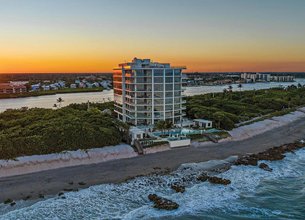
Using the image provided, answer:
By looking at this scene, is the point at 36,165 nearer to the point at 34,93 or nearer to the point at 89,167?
the point at 89,167

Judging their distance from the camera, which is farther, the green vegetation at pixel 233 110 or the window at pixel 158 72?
the green vegetation at pixel 233 110

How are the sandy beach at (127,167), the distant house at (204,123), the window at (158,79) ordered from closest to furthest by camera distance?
the sandy beach at (127,167)
the window at (158,79)
the distant house at (204,123)

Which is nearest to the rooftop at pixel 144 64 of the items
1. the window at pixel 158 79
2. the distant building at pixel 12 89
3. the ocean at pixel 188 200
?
the window at pixel 158 79

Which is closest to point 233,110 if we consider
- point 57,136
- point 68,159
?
point 57,136

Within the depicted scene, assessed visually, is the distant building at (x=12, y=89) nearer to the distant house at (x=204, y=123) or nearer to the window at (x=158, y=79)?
the window at (x=158, y=79)

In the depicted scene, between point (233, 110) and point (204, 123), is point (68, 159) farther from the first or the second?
point (233, 110)

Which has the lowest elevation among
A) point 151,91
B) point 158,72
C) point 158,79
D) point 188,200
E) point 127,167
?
point 188,200
